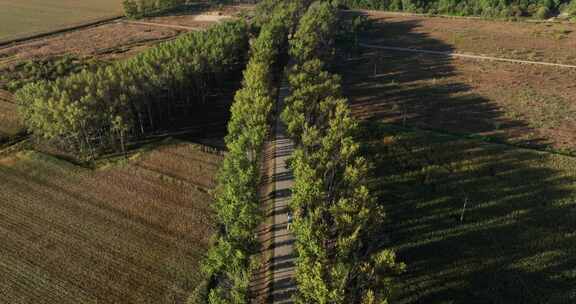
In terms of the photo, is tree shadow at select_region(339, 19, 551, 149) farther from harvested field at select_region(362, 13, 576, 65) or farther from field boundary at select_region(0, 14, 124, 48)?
field boundary at select_region(0, 14, 124, 48)

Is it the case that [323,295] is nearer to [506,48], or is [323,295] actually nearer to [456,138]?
[456,138]

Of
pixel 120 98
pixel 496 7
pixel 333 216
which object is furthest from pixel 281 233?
pixel 496 7

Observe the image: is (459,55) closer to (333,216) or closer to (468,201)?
(468,201)

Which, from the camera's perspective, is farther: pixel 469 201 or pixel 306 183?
pixel 469 201

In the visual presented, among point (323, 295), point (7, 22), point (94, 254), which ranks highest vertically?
point (7, 22)

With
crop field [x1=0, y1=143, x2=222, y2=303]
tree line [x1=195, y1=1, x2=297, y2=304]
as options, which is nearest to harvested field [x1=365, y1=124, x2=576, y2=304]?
tree line [x1=195, y1=1, x2=297, y2=304]

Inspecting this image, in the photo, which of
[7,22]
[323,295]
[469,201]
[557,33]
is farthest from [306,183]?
[7,22]
